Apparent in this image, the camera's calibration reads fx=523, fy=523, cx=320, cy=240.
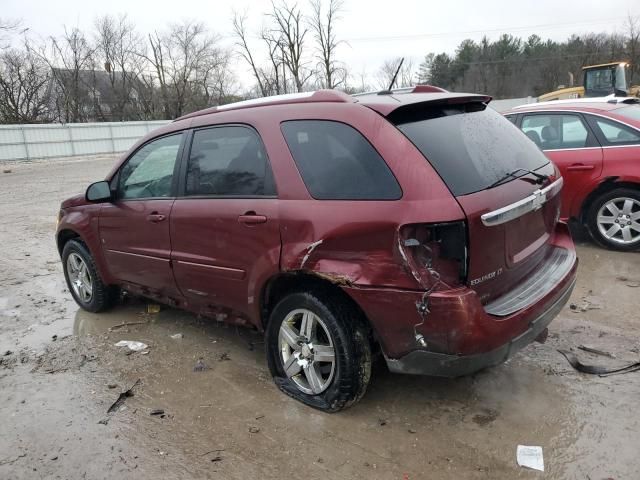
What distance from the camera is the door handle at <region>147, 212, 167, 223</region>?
3836 mm

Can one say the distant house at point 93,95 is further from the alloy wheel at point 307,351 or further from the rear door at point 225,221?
the alloy wheel at point 307,351

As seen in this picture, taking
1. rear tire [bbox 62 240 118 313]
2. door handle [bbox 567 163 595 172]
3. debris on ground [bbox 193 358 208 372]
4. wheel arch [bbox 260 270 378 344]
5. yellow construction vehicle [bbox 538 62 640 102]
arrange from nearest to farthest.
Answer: wheel arch [bbox 260 270 378 344]
debris on ground [bbox 193 358 208 372]
rear tire [bbox 62 240 118 313]
door handle [bbox 567 163 595 172]
yellow construction vehicle [bbox 538 62 640 102]

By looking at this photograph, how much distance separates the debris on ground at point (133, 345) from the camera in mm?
4208

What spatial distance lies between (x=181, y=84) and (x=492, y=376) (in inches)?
2016

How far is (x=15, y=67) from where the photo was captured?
1604 inches

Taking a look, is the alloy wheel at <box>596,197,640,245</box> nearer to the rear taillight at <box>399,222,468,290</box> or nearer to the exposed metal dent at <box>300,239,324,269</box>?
the rear taillight at <box>399,222,468,290</box>

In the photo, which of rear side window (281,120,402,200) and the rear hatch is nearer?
the rear hatch

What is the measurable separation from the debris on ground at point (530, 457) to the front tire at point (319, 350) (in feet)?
2.82

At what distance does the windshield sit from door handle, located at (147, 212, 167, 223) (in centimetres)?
Result: 514

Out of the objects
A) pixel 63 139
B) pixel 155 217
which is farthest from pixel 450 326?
pixel 63 139

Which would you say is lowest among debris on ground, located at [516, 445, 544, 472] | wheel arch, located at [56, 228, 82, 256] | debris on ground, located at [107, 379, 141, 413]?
debris on ground, located at [516, 445, 544, 472]

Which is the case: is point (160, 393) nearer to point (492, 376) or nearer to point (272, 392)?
point (272, 392)

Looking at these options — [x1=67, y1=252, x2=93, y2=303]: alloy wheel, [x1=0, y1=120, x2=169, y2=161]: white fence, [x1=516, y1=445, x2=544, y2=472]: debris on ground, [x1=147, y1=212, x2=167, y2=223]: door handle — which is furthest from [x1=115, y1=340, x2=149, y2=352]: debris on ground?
[x1=0, y1=120, x2=169, y2=161]: white fence

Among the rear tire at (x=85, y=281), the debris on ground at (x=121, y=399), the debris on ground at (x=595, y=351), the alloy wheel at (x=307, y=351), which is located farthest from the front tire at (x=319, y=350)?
the rear tire at (x=85, y=281)
